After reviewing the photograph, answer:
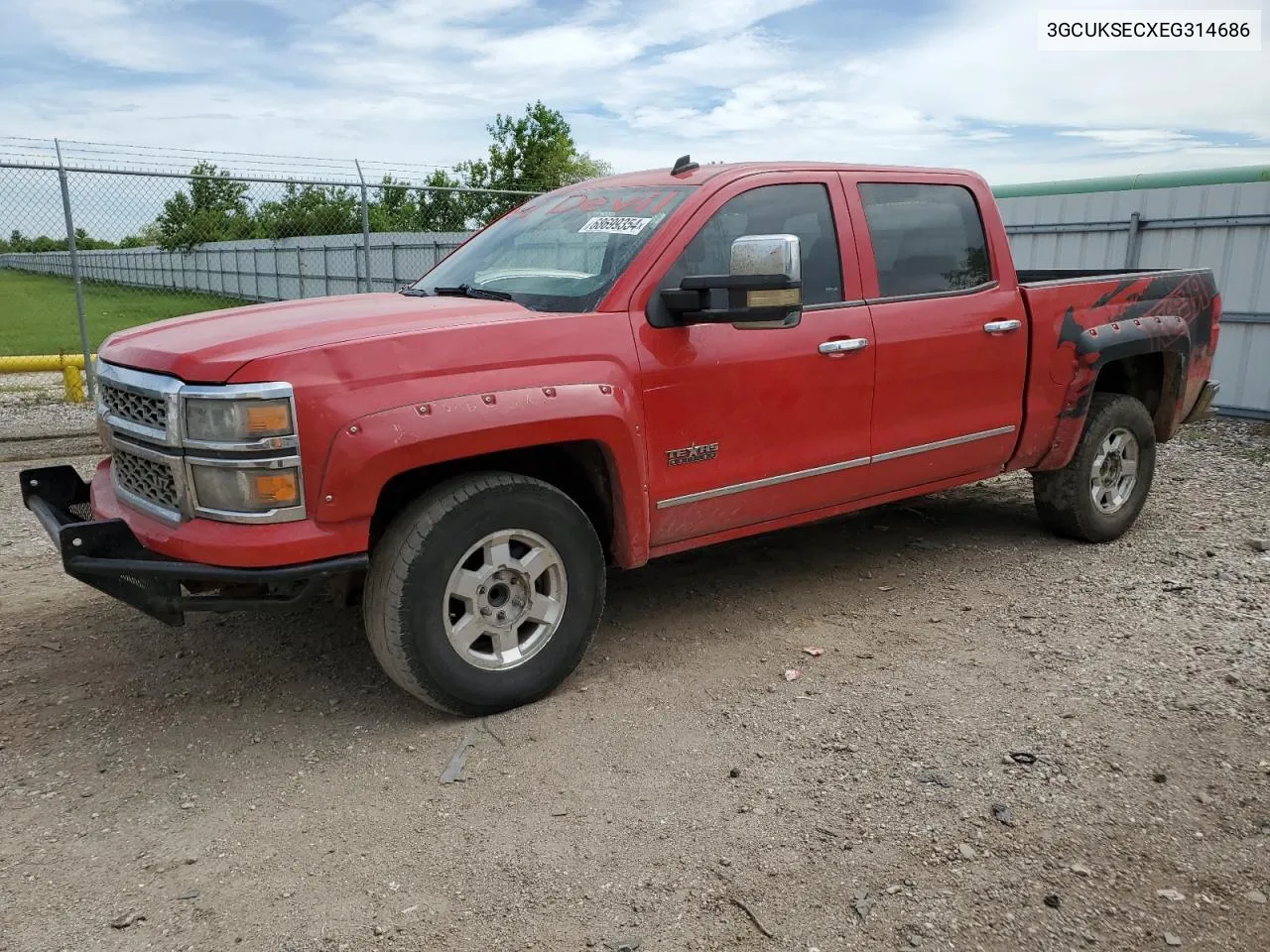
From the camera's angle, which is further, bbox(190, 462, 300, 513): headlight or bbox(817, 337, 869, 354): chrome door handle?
bbox(817, 337, 869, 354): chrome door handle

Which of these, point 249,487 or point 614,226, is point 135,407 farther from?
point 614,226

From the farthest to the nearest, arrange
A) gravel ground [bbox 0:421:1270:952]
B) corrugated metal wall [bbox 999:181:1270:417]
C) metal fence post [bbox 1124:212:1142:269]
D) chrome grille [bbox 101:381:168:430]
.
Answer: metal fence post [bbox 1124:212:1142:269] < corrugated metal wall [bbox 999:181:1270:417] < chrome grille [bbox 101:381:168:430] < gravel ground [bbox 0:421:1270:952]

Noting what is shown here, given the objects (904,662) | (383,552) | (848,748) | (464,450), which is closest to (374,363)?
(464,450)

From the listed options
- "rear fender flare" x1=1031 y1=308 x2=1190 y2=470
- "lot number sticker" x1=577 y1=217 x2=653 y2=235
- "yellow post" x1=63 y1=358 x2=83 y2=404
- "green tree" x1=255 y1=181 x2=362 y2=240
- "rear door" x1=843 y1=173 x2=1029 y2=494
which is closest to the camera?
"lot number sticker" x1=577 y1=217 x2=653 y2=235

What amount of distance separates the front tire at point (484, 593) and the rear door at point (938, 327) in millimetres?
1658

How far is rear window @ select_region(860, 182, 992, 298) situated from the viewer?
4.69m

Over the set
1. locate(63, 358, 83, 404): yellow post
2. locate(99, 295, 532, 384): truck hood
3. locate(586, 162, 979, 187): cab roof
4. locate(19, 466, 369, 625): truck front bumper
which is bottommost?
locate(63, 358, 83, 404): yellow post

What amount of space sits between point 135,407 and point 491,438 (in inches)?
48.6

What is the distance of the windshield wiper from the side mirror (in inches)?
27.3

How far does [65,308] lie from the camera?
21672mm

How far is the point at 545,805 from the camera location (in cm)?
321

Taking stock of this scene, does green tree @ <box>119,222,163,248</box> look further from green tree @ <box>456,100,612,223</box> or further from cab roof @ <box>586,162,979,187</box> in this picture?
green tree @ <box>456,100,612,223</box>

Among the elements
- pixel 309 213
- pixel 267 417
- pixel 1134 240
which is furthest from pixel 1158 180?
pixel 267 417

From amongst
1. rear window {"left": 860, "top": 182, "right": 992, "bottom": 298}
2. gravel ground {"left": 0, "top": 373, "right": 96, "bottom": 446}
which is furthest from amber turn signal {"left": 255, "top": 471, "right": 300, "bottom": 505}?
gravel ground {"left": 0, "top": 373, "right": 96, "bottom": 446}
